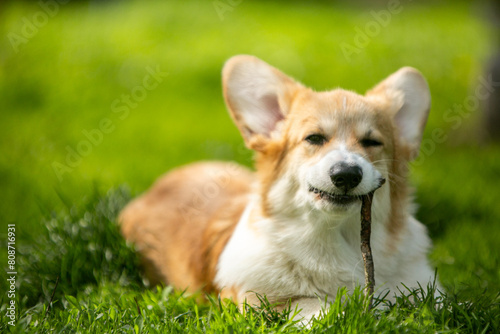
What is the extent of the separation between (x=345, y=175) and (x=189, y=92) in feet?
19.8

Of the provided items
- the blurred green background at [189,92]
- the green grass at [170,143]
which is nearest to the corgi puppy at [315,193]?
the green grass at [170,143]

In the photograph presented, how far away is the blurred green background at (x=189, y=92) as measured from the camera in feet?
16.0

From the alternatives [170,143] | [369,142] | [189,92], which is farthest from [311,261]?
[189,92]

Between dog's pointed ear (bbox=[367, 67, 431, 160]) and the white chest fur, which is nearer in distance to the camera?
the white chest fur

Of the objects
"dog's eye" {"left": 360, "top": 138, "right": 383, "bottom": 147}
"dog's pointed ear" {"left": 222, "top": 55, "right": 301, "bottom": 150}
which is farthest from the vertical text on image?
"dog's eye" {"left": 360, "top": 138, "right": 383, "bottom": 147}

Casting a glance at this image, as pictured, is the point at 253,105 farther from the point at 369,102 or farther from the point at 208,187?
the point at 208,187

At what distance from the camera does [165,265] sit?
3.78 metres

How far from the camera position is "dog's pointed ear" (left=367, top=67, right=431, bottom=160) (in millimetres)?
3242

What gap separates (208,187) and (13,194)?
6.57 feet

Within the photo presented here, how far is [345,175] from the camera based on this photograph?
2602 mm

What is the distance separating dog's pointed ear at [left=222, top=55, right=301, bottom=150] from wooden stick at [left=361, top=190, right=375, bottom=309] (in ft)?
2.40

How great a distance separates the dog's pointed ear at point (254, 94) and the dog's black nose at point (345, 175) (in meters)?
0.68

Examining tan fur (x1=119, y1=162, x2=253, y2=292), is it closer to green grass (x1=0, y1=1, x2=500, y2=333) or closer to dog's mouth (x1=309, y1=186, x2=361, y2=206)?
green grass (x1=0, y1=1, x2=500, y2=333)

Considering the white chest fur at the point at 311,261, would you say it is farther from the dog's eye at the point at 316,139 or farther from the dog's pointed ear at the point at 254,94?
the dog's pointed ear at the point at 254,94
